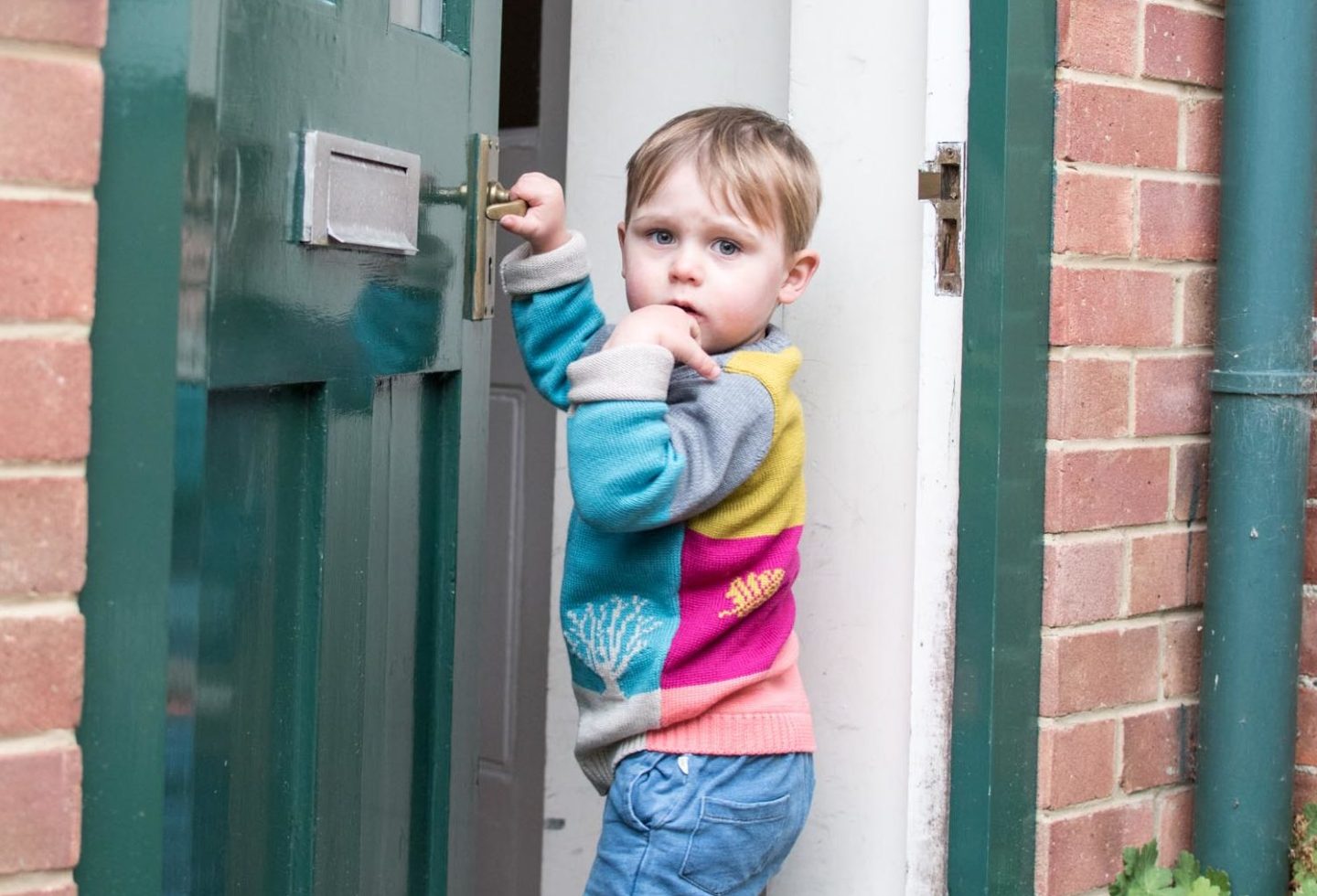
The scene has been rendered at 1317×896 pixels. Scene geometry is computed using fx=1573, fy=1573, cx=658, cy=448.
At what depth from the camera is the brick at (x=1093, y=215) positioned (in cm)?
220

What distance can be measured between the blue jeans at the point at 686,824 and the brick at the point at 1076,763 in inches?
16.7

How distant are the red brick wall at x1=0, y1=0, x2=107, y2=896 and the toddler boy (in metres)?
0.67

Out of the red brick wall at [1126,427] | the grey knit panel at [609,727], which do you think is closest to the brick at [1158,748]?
the red brick wall at [1126,427]

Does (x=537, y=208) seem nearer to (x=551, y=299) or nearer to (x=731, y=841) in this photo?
(x=551, y=299)

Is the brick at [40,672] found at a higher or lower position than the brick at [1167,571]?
lower

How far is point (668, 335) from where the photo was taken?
189 cm

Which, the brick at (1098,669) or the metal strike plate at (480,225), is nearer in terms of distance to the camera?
the metal strike plate at (480,225)

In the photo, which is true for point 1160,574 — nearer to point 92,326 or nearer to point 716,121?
point 716,121

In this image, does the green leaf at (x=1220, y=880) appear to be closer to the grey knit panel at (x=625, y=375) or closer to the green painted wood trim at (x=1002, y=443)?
the green painted wood trim at (x=1002, y=443)

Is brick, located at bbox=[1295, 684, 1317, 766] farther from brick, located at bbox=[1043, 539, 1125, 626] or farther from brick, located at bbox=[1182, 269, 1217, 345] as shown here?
brick, located at bbox=[1182, 269, 1217, 345]

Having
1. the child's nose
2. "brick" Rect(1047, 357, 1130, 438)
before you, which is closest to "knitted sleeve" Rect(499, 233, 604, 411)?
the child's nose

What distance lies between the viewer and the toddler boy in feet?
6.32

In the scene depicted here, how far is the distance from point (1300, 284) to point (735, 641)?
1014 mm

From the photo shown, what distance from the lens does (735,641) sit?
2.01 meters
